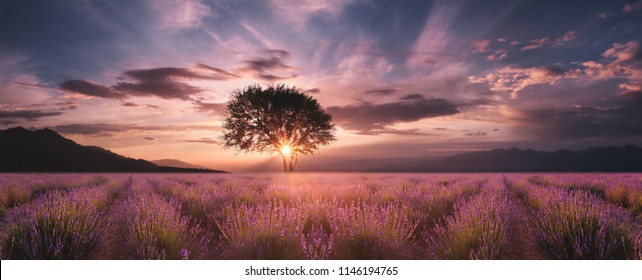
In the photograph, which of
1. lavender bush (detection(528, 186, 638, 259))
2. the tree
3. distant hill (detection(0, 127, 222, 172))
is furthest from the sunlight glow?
distant hill (detection(0, 127, 222, 172))

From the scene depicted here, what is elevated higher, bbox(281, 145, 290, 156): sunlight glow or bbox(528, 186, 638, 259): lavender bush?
bbox(281, 145, 290, 156): sunlight glow

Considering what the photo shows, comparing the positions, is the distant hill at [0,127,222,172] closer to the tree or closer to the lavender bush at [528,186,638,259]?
the tree

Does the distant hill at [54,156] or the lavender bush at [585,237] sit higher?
the distant hill at [54,156]

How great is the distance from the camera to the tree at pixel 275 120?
98.8 ft

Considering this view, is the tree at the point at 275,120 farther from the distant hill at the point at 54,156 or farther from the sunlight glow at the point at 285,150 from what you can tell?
the distant hill at the point at 54,156

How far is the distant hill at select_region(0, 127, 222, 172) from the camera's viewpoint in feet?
245

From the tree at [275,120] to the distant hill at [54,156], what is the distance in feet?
145

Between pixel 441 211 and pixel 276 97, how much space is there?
939 inches

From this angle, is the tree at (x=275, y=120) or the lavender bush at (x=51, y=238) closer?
the lavender bush at (x=51, y=238)

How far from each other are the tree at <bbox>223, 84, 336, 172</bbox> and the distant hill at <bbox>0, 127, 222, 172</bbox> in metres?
44.1

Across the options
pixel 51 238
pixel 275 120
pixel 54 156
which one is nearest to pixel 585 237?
pixel 51 238

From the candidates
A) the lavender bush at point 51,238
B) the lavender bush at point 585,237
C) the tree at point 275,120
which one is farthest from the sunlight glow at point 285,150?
the lavender bush at point 585,237

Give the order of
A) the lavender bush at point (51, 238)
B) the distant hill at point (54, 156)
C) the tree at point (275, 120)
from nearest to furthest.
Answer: the lavender bush at point (51, 238)
the tree at point (275, 120)
the distant hill at point (54, 156)
